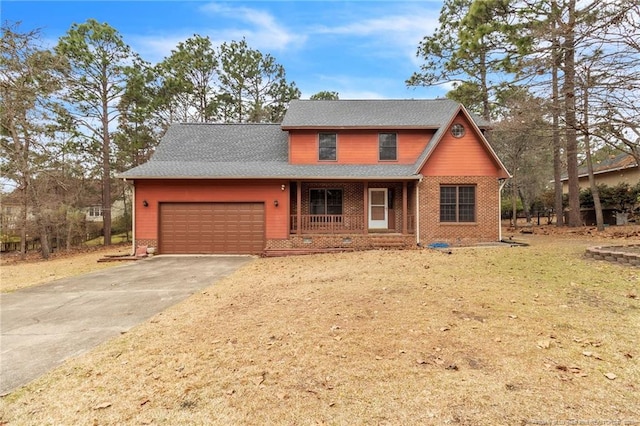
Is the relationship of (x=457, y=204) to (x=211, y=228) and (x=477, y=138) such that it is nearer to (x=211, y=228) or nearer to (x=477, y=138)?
(x=477, y=138)

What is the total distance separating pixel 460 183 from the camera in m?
13.5

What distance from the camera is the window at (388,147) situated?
1466 cm

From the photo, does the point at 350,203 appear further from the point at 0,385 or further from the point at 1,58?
the point at 1,58

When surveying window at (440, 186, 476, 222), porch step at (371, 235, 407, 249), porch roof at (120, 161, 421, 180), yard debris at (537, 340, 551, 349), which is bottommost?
yard debris at (537, 340, 551, 349)

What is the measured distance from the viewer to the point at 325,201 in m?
14.7

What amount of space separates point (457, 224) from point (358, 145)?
557 cm

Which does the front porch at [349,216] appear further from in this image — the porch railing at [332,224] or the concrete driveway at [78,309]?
the concrete driveway at [78,309]

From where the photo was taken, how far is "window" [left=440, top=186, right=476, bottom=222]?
13625 millimetres

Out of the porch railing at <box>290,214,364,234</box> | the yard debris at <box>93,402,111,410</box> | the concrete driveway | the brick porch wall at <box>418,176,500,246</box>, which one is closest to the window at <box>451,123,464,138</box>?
the brick porch wall at <box>418,176,500,246</box>

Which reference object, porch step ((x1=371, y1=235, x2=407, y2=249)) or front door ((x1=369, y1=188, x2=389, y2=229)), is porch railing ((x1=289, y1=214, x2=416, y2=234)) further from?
front door ((x1=369, y1=188, x2=389, y2=229))

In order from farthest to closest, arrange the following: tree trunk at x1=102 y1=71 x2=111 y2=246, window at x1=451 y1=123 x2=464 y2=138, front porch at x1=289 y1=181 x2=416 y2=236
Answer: tree trunk at x1=102 y1=71 x2=111 y2=246, front porch at x1=289 y1=181 x2=416 y2=236, window at x1=451 y1=123 x2=464 y2=138

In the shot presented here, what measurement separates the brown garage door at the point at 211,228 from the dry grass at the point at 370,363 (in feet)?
24.9

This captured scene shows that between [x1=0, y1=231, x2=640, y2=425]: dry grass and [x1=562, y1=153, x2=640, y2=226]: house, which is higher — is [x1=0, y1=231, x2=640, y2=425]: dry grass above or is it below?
below

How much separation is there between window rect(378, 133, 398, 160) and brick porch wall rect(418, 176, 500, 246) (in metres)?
2.08
